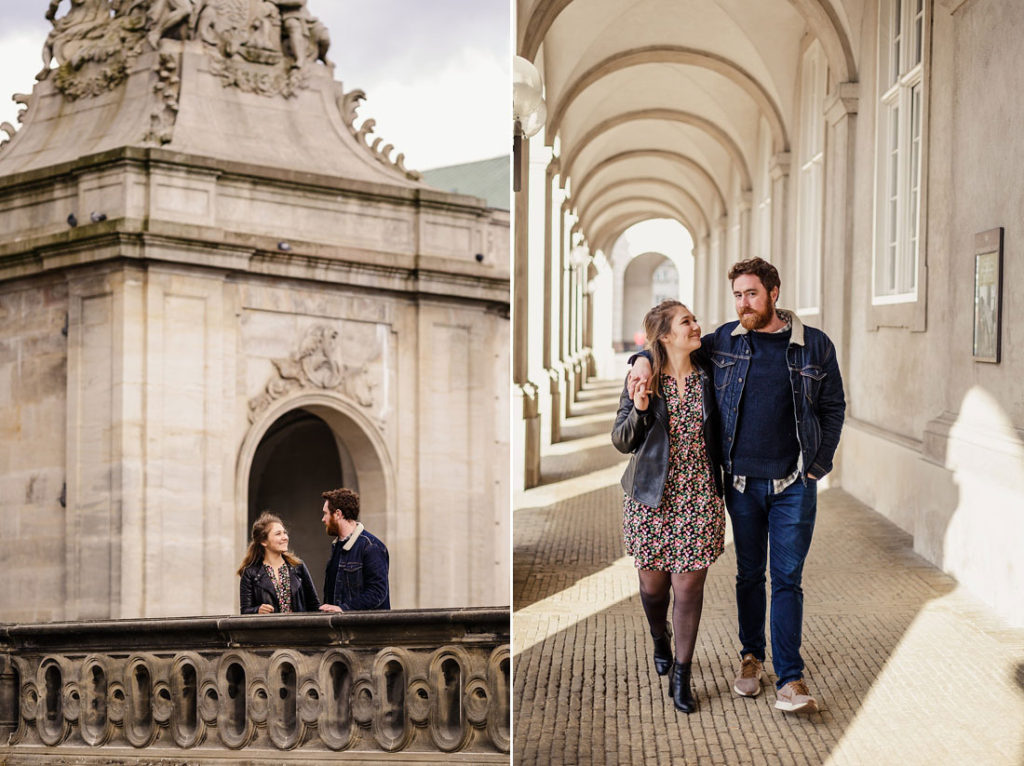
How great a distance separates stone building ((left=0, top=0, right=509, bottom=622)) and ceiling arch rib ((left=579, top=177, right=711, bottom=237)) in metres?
16.3

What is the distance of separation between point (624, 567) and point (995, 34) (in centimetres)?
404

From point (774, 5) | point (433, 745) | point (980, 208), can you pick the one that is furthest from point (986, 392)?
point (774, 5)

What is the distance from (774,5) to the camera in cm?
1625

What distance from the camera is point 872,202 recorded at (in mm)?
12289

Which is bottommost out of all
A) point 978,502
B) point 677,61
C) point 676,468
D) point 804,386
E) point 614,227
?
point 978,502

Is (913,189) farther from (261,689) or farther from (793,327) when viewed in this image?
(261,689)

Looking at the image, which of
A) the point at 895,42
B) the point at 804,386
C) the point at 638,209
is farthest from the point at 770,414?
the point at 638,209

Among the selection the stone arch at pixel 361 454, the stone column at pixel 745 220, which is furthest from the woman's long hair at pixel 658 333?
the stone column at pixel 745 220

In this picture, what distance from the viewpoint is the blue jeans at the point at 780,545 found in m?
5.04

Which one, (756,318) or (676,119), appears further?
(676,119)

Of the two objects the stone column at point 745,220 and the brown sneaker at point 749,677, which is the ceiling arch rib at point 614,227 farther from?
the brown sneaker at point 749,677

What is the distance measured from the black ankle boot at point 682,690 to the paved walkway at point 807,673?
1.6 inches

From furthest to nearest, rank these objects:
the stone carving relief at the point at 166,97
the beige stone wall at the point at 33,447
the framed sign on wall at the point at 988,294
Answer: the stone carving relief at the point at 166,97 → the beige stone wall at the point at 33,447 → the framed sign on wall at the point at 988,294

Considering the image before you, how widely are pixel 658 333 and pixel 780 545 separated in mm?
952
